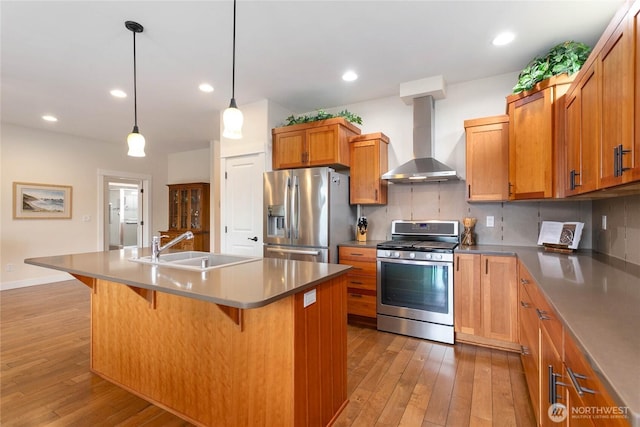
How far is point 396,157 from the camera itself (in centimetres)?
382

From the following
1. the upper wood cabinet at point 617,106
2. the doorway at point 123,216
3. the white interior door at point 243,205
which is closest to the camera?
the upper wood cabinet at point 617,106

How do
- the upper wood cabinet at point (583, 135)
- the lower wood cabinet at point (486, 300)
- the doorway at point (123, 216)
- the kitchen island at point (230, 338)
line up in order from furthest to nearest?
1. the doorway at point (123, 216)
2. the lower wood cabinet at point (486, 300)
3. the upper wood cabinet at point (583, 135)
4. the kitchen island at point (230, 338)

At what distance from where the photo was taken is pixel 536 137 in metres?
2.57

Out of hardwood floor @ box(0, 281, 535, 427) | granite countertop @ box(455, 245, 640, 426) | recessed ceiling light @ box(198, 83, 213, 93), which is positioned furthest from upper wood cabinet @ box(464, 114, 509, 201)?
recessed ceiling light @ box(198, 83, 213, 93)

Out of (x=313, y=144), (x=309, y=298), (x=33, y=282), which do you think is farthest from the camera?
(x=33, y=282)

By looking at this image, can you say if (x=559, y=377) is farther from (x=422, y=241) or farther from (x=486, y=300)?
(x=422, y=241)

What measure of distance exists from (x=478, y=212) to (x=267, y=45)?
2712 millimetres

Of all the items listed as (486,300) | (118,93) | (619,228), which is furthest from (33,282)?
(619,228)

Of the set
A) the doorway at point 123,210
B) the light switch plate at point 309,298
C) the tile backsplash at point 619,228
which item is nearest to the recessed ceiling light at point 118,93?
the doorway at point 123,210

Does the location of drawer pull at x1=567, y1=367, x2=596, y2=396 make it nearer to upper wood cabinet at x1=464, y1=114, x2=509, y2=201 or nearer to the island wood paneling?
the island wood paneling

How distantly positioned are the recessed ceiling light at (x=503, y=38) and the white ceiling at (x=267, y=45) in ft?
0.22

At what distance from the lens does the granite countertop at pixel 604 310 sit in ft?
2.22

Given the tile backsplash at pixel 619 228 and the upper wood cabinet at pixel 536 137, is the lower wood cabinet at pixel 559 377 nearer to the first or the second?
the tile backsplash at pixel 619 228

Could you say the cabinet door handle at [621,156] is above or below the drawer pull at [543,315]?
above
